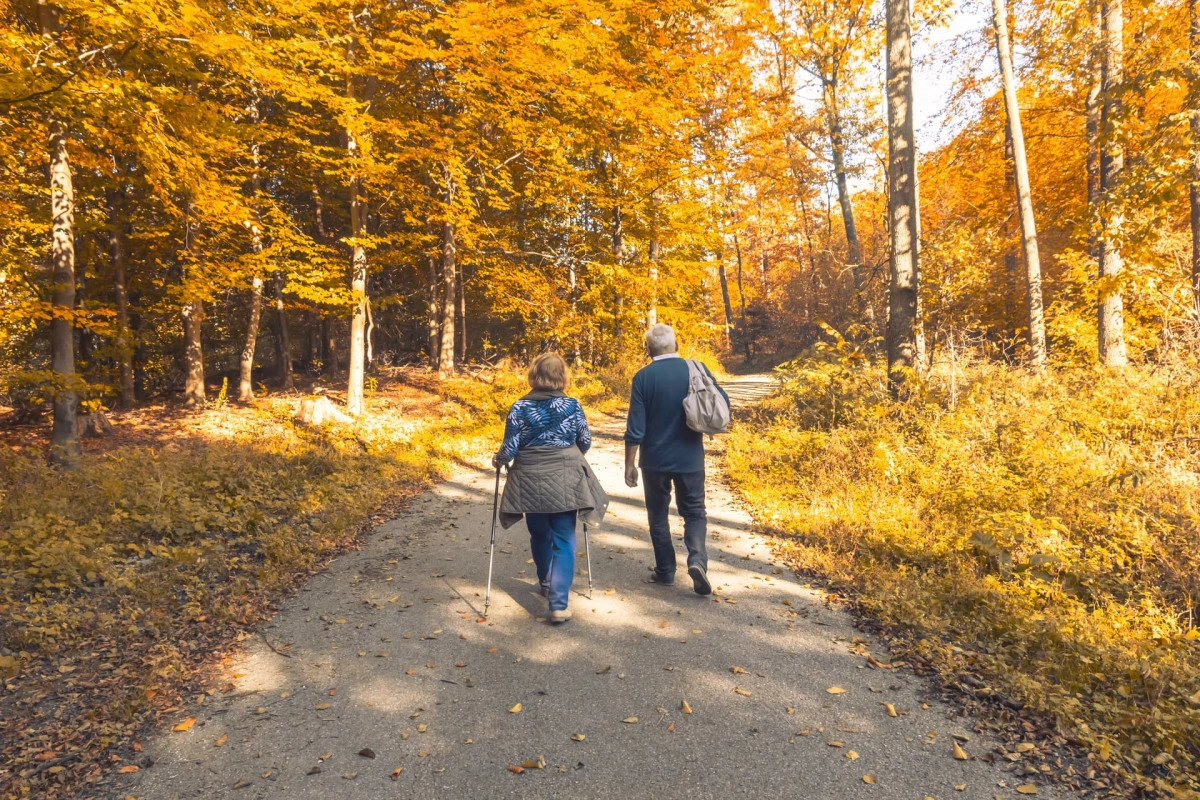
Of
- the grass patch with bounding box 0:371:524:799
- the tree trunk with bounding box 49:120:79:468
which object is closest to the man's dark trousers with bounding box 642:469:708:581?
the grass patch with bounding box 0:371:524:799

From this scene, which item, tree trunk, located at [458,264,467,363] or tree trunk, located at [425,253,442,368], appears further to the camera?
tree trunk, located at [458,264,467,363]

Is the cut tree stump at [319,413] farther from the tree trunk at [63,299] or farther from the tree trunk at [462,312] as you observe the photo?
the tree trunk at [462,312]

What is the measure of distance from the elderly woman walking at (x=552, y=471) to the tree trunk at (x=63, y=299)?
24.5ft

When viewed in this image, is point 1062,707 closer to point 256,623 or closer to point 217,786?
point 217,786

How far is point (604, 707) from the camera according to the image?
11.7 feet

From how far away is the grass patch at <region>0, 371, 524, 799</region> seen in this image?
3436mm

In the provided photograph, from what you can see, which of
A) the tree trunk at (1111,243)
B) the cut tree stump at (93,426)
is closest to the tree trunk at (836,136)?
the tree trunk at (1111,243)

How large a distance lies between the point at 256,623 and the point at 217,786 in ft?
6.64

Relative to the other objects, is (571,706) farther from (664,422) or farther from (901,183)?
(901,183)

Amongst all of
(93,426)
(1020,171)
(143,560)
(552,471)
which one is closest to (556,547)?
(552,471)

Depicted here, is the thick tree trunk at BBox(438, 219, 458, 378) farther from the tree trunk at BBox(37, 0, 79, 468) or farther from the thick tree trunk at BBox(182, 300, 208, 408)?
the tree trunk at BBox(37, 0, 79, 468)

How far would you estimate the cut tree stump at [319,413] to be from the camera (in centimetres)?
1251

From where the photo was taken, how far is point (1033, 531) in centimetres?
540

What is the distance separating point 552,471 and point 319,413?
9.55 metres
